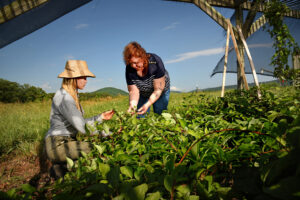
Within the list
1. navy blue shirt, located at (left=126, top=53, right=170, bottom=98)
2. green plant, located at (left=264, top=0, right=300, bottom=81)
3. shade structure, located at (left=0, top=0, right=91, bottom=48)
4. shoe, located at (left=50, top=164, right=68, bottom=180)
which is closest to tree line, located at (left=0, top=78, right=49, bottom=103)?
shade structure, located at (left=0, top=0, right=91, bottom=48)

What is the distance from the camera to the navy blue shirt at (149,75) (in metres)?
3.36

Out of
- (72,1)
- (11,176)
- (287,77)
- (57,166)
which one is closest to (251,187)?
A: (57,166)

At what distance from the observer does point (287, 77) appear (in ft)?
14.7

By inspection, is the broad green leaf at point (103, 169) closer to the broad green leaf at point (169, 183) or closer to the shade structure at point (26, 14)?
the broad green leaf at point (169, 183)

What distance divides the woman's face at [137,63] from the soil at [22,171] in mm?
2196

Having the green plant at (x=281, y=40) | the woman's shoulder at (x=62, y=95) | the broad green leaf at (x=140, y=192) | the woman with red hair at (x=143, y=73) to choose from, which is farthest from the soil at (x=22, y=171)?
the green plant at (x=281, y=40)

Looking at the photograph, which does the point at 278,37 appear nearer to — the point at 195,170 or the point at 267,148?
the point at 267,148

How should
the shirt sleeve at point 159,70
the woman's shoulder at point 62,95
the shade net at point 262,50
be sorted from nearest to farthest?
the woman's shoulder at point 62,95 < the shirt sleeve at point 159,70 < the shade net at point 262,50

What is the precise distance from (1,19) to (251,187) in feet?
10.1

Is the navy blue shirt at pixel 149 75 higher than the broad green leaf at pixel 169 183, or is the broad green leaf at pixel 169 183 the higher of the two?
the navy blue shirt at pixel 149 75

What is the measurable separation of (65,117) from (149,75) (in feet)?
5.67

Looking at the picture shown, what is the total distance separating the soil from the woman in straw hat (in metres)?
0.27

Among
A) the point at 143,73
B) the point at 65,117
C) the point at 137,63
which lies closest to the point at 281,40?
the point at 143,73

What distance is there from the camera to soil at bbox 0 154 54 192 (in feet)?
7.16
